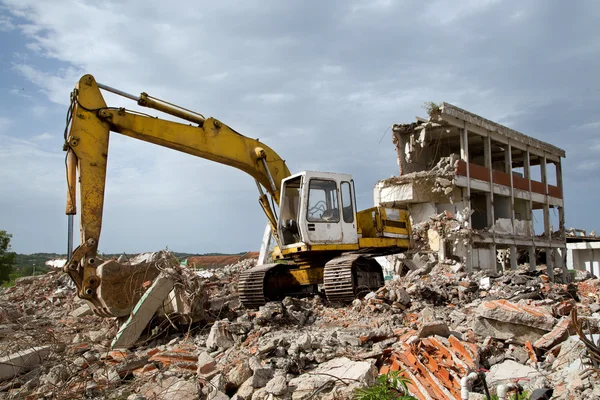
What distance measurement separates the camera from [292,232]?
10.5 meters

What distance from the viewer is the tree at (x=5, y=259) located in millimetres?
27266

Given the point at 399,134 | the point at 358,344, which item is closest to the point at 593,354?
the point at 358,344

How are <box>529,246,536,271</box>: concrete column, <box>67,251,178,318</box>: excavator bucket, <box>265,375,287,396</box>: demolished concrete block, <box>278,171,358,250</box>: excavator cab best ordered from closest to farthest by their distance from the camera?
<box>265,375,287,396</box>: demolished concrete block < <box>67,251,178,318</box>: excavator bucket < <box>278,171,358,250</box>: excavator cab < <box>529,246,536,271</box>: concrete column

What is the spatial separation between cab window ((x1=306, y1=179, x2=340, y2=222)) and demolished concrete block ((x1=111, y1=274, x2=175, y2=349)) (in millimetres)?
3014

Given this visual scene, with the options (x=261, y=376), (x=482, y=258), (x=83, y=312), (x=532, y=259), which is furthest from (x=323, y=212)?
(x=532, y=259)

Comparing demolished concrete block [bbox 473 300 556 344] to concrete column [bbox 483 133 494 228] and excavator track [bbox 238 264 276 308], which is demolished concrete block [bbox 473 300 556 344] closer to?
excavator track [bbox 238 264 276 308]

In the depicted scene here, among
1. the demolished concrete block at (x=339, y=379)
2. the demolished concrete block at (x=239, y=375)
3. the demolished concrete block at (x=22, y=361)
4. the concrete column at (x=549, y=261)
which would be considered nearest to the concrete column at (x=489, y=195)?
the concrete column at (x=549, y=261)

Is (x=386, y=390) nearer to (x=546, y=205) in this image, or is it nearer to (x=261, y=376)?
(x=261, y=376)

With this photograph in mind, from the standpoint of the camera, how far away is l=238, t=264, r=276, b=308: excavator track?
34.1 feet

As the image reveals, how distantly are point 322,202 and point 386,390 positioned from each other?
218 inches

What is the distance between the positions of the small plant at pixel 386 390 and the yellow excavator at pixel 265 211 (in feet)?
13.8

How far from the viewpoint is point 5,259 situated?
2755 cm

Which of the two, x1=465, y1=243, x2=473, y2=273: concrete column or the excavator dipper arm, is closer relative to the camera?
the excavator dipper arm

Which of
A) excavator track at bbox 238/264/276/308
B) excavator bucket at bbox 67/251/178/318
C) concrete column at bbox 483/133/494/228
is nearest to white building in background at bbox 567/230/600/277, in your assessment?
concrete column at bbox 483/133/494/228
